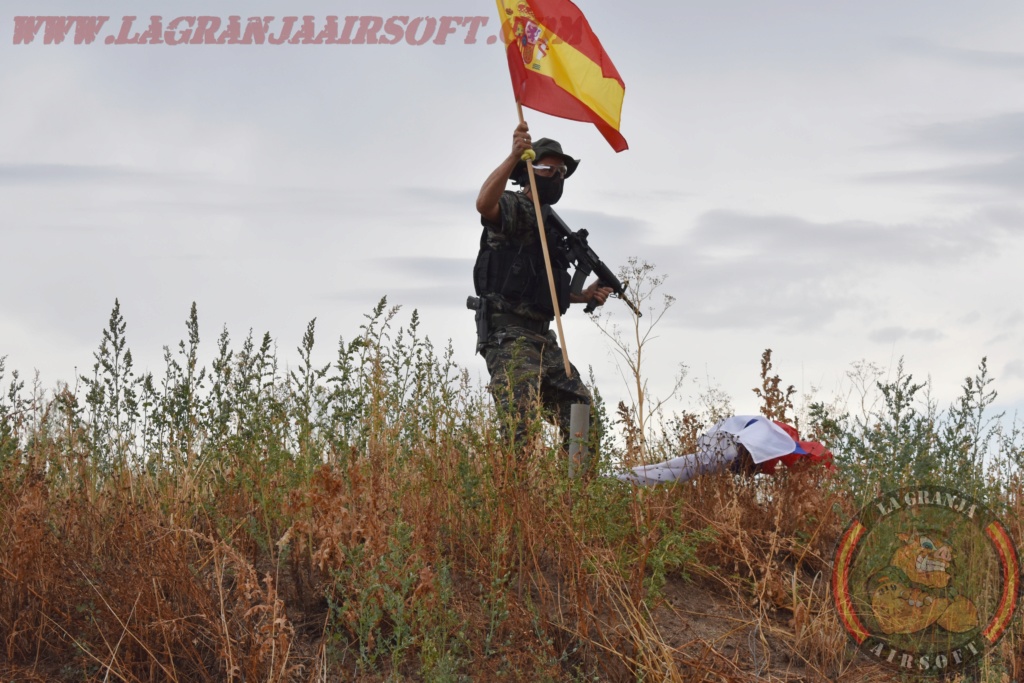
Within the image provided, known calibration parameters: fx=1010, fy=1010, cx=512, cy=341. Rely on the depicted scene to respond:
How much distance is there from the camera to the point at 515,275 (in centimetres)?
676

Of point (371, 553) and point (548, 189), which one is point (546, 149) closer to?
point (548, 189)

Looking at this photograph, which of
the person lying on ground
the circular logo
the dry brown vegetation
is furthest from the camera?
the person lying on ground

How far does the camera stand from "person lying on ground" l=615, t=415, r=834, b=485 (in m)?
5.27

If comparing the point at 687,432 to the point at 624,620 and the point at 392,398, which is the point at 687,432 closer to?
the point at 392,398

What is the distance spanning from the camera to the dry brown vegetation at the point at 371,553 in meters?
3.59

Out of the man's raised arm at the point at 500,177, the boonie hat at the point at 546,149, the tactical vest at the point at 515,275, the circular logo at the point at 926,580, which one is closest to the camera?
the circular logo at the point at 926,580

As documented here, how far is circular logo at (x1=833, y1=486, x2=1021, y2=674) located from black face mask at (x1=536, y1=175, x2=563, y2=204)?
10.9 ft

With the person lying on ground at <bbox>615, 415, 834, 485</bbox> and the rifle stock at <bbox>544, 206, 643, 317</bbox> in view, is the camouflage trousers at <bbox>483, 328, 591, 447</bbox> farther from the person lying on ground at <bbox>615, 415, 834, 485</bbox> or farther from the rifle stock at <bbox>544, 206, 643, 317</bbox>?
the person lying on ground at <bbox>615, 415, 834, 485</bbox>

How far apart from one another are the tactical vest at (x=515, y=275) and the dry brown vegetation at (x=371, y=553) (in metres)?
1.52

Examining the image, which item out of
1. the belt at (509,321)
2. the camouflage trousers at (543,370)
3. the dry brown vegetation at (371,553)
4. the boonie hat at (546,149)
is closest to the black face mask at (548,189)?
the boonie hat at (546,149)

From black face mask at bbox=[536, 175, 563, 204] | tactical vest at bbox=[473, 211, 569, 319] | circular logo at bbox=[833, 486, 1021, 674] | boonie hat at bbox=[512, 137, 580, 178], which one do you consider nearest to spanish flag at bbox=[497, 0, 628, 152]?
boonie hat at bbox=[512, 137, 580, 178]

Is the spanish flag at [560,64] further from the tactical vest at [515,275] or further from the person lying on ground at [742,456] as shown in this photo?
the person lying on ground at [742,456]

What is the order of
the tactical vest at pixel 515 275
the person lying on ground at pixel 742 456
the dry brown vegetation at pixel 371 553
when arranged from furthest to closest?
the tactical vest at pixel 515 275 < the person lying on ground at pixel 742 456 < the dry brown vegetation at pixel 371 553

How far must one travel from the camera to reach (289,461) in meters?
4.66
